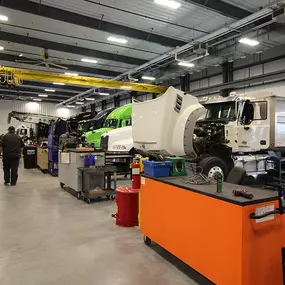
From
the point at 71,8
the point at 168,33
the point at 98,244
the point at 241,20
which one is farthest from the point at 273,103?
the point at 71,8

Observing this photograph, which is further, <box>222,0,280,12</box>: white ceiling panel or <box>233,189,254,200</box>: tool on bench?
<box>222,0,280,12</box>: white ceiling panel

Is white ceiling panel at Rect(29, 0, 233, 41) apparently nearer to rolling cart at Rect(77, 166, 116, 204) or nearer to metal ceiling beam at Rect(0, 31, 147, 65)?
metal ceiling beam at Rect(0, 31, 147, 65)

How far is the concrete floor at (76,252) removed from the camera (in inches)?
110

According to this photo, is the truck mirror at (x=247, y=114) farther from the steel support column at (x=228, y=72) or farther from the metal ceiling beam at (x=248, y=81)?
the steel support column at (x=228, y=72)

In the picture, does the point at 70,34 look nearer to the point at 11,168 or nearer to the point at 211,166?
the point at 11,168

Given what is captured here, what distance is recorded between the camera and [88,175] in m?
5.92

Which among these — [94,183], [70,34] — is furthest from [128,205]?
[70,34]

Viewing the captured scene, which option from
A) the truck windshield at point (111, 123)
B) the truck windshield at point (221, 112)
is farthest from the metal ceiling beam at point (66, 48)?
the truck windshield at point (221, 112)

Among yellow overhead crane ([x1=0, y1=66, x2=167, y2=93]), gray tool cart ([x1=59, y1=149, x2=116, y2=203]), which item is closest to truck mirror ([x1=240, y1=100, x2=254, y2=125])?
gray tool cart ([x1=59, y1=149, x2=116, y2=203])

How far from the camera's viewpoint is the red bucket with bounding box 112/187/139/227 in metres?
4.25

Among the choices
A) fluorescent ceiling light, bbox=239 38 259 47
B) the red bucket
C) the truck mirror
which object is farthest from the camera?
fluorescent ceiling light, bbox=239 38 259 47

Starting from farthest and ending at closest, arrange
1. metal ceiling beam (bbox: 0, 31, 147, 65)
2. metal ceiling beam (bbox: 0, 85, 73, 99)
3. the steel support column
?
metal ceiling beam (bbox: 0, 85, 73, 99)
the steel support column
metal ceiling beam (bbox: 0, 31, 147, 65)

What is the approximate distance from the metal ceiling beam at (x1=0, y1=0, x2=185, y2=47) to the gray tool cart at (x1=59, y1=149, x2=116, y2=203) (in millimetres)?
3894

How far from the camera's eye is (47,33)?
960 cm
